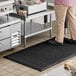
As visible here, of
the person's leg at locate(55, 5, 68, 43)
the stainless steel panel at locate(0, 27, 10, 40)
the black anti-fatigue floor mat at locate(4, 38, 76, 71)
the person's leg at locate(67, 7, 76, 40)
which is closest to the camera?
the black anti-fatigue floor mat at locate(4, 38, 76, 71)

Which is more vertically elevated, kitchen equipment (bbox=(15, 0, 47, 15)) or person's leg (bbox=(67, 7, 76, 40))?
kitchen equipment (bbox=(15, 0, 47, 15))

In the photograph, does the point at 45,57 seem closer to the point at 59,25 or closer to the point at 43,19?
the point at 59,25

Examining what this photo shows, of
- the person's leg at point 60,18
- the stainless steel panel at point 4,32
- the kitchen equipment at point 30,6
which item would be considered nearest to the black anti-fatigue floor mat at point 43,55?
the person's leg at point 60,18

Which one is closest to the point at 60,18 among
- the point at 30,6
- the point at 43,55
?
the point at 30,6

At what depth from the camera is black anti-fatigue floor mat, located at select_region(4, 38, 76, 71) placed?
11.9 ft

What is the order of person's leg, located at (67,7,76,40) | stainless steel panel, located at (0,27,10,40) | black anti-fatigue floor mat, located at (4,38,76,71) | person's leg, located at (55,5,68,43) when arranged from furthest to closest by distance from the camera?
person's leg, located at (67,7,76,40)
person's leg, located at (55,5,68,43)
stainless steel panel, located at (0,27,10,40)
black anti-fatigue floor mat, located at (4,38,76,71)

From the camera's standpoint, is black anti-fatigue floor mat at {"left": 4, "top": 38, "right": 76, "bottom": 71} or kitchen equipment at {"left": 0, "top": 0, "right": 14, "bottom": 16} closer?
black anti-fatigue floor mat at {"left": 4, "top": 38, "right": 76, "bottom": 71}

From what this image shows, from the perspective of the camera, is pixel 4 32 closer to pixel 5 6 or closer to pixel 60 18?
pixel 5 6

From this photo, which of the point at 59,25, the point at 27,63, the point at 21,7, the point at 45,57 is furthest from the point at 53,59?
the point at 21,7

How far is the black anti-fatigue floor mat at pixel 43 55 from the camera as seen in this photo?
3615mm

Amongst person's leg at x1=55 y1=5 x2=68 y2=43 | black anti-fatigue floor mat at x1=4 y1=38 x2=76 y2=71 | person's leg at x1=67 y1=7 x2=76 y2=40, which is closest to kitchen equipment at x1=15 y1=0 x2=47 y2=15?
person's leg at x1=55 y1=5 x2=68 y2=43

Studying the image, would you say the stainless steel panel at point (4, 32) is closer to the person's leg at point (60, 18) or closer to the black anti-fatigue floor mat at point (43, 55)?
the black anti-fatigue floor mat at point (43, 55)

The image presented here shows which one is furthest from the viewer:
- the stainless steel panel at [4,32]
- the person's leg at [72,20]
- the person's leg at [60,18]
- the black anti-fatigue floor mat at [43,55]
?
the person's leg at [72,20]

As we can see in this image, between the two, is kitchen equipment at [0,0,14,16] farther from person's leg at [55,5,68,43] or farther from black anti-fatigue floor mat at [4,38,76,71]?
person's leg at [55,5,68,43]
